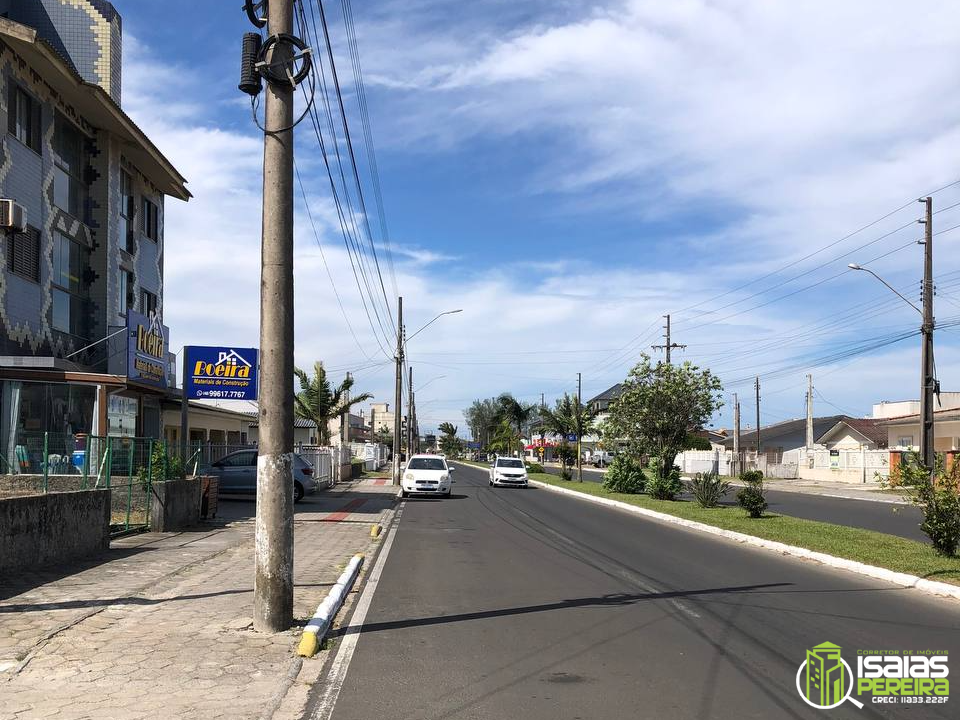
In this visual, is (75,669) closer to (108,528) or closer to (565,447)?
(108,528)

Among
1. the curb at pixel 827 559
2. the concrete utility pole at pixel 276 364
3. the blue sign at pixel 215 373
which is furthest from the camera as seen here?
the blue sign at pixel 215 373

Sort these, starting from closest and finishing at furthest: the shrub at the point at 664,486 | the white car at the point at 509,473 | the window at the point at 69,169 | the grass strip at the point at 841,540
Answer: the grass strip at the point at 841,540 → the window at the point at 69,169 → the shrub at the point at 664,486 → the white car at the point at 509,473

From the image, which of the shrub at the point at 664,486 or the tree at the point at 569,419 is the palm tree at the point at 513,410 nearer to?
the tree at the point at 569,419

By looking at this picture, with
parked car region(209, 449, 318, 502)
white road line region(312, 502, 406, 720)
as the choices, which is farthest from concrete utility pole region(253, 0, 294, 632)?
parked car region(209, 449, 318, 502)

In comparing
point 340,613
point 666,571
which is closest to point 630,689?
point 340,613

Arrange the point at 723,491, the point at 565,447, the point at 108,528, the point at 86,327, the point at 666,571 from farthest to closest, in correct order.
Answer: the point at 565,447 < the point at 723,491 < the point at 86,327 < the point at 108,528 < the point at 666,571

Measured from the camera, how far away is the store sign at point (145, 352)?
24031mm

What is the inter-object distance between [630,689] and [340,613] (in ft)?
13.2

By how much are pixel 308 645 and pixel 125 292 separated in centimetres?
2353

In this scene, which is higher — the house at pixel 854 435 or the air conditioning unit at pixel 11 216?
the air conditioning unit at pixel 11 216

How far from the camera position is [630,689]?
6.55m

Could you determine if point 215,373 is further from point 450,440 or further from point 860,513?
point 450,440

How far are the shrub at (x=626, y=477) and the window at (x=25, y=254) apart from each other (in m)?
23.5

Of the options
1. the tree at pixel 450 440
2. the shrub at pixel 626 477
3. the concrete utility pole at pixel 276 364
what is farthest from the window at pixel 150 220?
the tree at pixel 450 440
